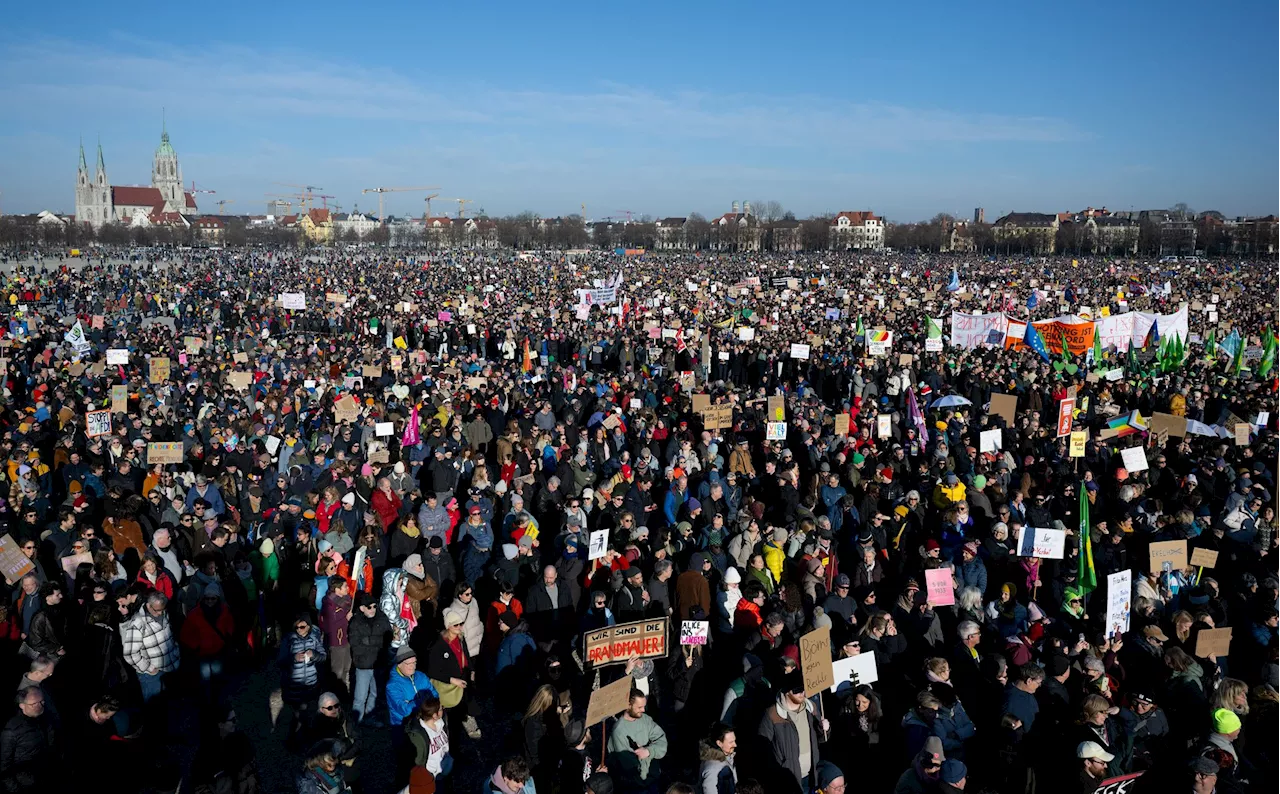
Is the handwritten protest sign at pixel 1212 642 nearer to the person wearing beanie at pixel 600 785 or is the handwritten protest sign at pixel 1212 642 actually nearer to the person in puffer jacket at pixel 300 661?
the person wearing beanie at pixel 600 785

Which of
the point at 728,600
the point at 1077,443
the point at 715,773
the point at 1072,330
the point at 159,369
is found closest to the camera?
the point at 715,773

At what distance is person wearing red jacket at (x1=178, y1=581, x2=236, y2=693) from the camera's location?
6199 millimetres

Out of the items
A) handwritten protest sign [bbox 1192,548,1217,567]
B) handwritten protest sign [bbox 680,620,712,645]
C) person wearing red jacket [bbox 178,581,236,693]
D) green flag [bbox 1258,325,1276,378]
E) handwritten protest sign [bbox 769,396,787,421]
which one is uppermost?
green flag [bbox 1258,325,1276,378]

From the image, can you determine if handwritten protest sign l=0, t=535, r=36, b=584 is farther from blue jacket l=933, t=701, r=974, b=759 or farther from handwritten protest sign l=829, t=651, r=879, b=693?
blue jacket l=933, t=701, r=974, b=759

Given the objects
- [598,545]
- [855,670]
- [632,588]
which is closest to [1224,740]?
[855,670]

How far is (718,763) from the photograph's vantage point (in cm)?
449

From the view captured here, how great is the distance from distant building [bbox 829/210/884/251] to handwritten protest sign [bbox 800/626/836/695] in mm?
141629

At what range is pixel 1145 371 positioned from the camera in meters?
18.8

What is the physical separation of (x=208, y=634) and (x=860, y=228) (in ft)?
508

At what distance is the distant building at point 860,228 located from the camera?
5748 inches

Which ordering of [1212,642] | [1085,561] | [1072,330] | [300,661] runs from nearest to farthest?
[300,661] → [1212,642] → [1085,561] → [1072,330]

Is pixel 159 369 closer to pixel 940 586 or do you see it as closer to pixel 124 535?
pixel 124 535

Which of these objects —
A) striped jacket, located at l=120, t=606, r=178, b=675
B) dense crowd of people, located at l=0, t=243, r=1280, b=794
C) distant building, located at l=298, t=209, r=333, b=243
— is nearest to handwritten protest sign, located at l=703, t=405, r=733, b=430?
dense crowd of people, located at l=0, t=243, r=1280, b=794

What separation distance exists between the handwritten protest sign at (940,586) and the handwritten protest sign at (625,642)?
7.23 feet
